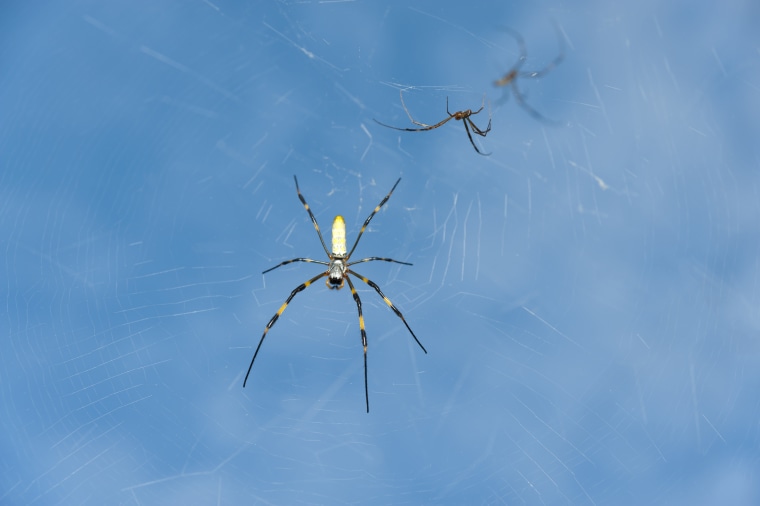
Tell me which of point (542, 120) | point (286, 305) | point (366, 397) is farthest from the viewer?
point (286, 305)

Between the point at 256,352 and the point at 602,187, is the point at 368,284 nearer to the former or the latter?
the point at 256,352

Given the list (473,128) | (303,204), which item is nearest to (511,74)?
(473,128)

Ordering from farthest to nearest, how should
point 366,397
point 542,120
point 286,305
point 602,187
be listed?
point 286,305 → point 602,187 → point 366,397 → point 542,120

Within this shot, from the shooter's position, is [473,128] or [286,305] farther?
[286,305]

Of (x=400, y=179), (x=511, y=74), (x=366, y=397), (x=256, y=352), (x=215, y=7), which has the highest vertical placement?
(x=215, y=7)

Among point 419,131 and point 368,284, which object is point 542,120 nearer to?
point 419,131

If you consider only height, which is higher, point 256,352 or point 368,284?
point 368,284
